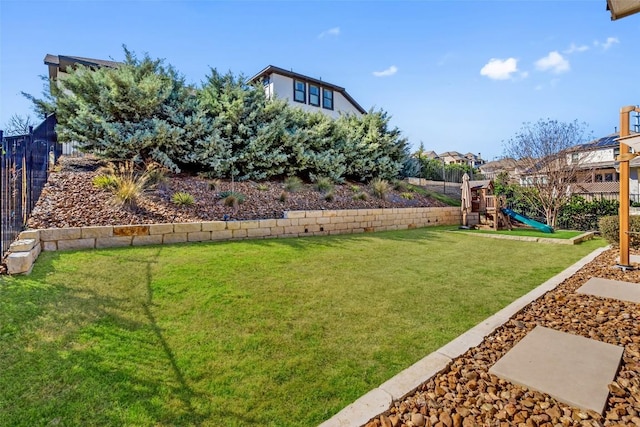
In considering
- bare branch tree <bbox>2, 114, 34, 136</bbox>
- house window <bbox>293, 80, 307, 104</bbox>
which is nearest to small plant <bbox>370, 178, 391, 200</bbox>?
house window <bbox>293, 80, 307, 104</bbox>

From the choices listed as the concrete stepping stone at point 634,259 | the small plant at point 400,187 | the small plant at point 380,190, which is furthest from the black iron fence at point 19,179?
the small plant at point 400,187

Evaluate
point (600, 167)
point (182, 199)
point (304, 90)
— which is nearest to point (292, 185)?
point (182, 199)

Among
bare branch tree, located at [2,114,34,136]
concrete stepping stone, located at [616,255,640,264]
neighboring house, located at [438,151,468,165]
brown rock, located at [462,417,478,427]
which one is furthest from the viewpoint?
neighboring house, located at [438,151,468,165]

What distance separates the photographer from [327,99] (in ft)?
70.2

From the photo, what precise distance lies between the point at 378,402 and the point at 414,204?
1073 centimetres

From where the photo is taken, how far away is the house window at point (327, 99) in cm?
2108

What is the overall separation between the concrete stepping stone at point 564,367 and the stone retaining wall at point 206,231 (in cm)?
519

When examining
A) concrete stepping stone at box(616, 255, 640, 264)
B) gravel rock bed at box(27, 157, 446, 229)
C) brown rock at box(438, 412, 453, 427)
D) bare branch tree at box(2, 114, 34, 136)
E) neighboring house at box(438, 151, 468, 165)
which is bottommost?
brown rock at box(438, 412, 453, 427)

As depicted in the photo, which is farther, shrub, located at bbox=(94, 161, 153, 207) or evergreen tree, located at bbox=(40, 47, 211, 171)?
evergreen tree, located at bbox=(40, 47, 211, 171)

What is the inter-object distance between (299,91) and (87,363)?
787 inches

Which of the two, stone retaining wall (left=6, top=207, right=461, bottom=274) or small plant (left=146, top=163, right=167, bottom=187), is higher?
Result: small plant (left=146, top=163, right=167, bottom=187)

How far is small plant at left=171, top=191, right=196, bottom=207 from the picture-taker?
6449 mm

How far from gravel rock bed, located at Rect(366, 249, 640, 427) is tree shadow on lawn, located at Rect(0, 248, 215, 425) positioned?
4.33ft

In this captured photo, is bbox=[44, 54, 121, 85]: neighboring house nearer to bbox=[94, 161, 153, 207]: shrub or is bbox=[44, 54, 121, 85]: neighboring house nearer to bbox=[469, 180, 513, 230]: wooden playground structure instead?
bbox=[94, 161, 153, 207]: shrub
